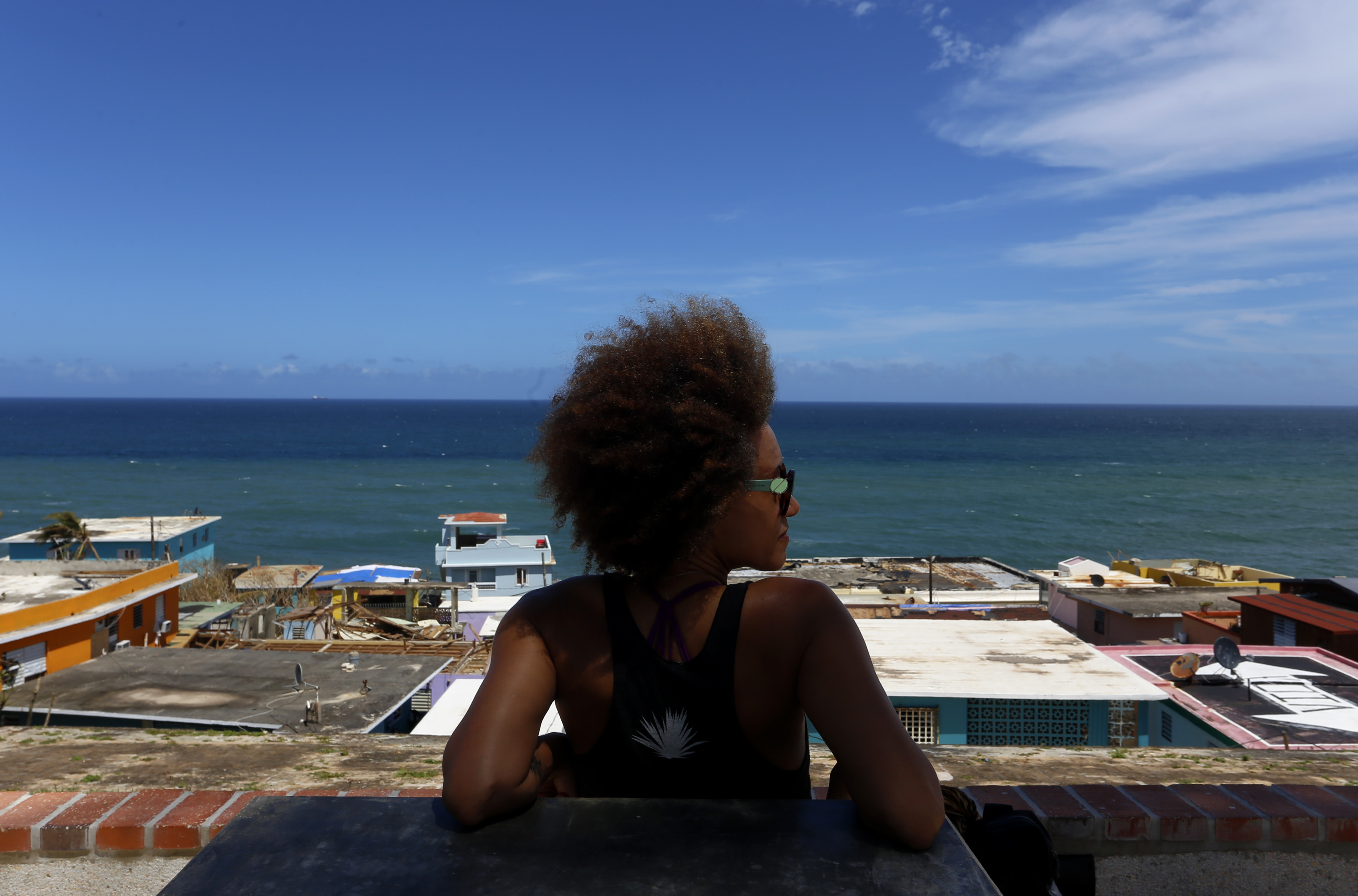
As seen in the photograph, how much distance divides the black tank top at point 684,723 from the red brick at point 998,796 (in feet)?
5.19

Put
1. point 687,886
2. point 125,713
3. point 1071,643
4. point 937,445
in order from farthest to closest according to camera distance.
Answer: point 937,445 → point 1071,643 → point 125,713 → point 687,886

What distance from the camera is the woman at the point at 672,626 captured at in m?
1.76

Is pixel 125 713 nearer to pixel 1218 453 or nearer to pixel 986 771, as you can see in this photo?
pixel 986 771

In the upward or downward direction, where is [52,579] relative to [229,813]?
downward

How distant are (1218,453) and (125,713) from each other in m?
157

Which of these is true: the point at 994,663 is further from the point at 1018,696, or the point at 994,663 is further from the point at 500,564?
the point at 500,564

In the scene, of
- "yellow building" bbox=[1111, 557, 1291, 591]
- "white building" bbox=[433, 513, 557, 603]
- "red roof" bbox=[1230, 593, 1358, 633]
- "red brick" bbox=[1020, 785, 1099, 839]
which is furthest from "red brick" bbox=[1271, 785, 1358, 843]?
"white building" bbox=[433, 513, 557, 603]

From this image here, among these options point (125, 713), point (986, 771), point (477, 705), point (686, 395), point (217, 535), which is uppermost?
point (686, 395)

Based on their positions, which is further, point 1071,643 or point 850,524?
point 850,524

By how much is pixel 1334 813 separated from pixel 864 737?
2.59 metres

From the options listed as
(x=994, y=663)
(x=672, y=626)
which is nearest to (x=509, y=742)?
(x=672, y=626)

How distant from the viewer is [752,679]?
71.3 inches

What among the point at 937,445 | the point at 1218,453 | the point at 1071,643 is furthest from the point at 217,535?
the point at 1218,453

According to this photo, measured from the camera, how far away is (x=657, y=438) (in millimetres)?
1890
